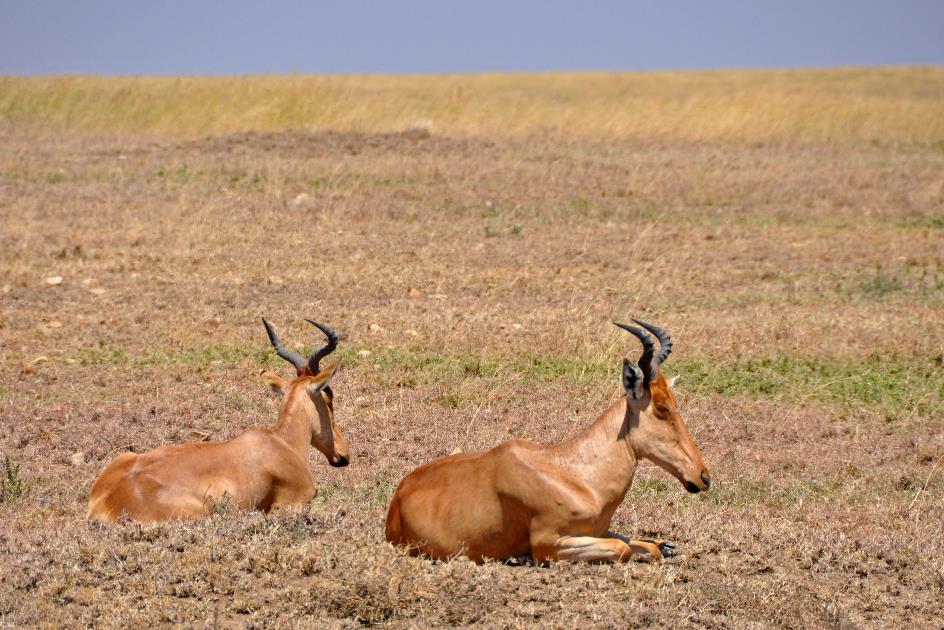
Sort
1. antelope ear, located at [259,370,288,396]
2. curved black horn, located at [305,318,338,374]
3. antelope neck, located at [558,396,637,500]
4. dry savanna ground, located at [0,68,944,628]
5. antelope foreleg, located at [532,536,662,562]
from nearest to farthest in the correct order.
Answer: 1. dry savanna ground, located at [0,68,944,628]
2. antelope foreleg, located at [532,536,662,562]
3. antelope neck, located at [558,396,637,500]
4. curved black horn, located at [305,318,338,374]
5. antelope ear, located at [259,370,288,396]

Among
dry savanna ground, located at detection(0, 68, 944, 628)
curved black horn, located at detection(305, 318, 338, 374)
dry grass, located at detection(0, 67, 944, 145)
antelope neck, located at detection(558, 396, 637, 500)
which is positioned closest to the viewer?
dry savanna ground, located at detection(0, 68, 944, 628)

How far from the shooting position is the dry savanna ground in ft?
20.1

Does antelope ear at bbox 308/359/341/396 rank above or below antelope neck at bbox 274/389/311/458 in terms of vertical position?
above

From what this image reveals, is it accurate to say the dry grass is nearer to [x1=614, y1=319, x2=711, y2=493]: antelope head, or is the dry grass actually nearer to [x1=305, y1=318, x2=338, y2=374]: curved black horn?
[x1=305, y1=318, x2=338, y2=374]: curved black horn

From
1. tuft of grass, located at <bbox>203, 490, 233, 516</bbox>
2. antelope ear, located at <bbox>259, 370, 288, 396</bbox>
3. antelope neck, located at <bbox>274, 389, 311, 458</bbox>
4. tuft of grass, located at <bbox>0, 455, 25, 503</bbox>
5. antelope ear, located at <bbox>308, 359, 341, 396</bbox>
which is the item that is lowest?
tuft of grass, located at <bbox>0, 455, 25, 503</bbox>

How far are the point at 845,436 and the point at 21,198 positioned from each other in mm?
14141

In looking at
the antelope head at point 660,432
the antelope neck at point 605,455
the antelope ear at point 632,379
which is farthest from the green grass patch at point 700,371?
the antelope ear at point 632,379

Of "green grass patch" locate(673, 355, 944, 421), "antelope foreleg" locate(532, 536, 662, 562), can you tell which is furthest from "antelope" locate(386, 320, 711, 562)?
"green grass patch" locate(673, 355, 944, 421)

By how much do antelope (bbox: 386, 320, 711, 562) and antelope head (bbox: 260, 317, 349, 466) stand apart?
141 centimetres

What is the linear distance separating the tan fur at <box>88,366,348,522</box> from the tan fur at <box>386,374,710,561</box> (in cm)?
109

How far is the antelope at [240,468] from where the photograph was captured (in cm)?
703

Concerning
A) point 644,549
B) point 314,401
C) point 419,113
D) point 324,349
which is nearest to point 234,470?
point 314,401

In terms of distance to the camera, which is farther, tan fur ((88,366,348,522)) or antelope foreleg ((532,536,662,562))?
tan fur ((88,366,348,522))

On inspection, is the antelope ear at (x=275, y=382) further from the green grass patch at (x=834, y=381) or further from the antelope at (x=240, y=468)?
the green grass patch at (x=834, y=381)
